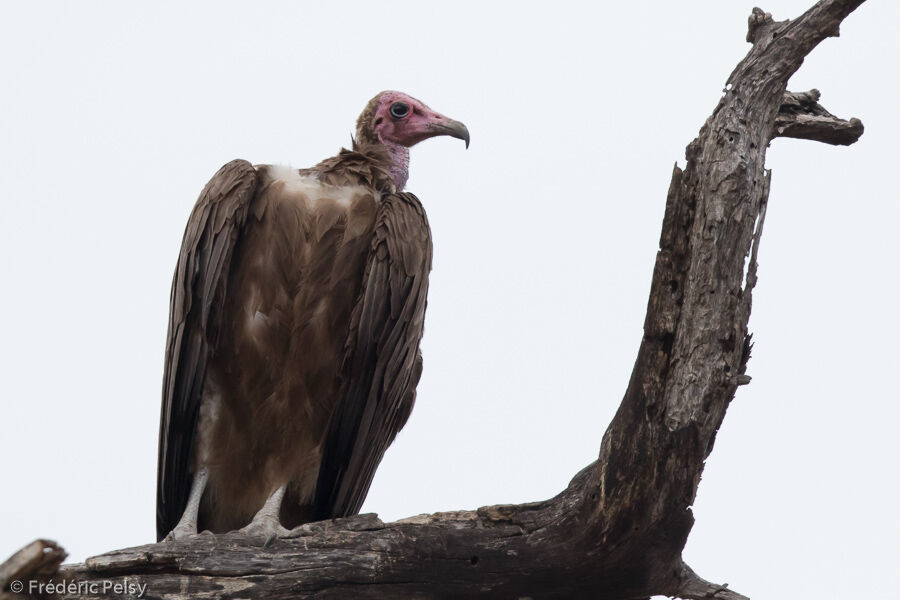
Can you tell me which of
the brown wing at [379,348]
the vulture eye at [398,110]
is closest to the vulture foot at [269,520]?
the brown wing at [379,348]

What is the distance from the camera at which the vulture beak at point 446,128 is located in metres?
7.17

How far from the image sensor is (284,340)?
228 inches

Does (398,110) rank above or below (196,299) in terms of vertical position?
above

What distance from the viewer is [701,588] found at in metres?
5.00

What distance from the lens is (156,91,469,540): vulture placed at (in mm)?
5707

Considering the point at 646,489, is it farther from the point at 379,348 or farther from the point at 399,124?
the point at 399,124

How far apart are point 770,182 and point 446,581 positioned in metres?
2.09

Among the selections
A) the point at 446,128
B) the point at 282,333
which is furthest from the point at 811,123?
the point at 446,128

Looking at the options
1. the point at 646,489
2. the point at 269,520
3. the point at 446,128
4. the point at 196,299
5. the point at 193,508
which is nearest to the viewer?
the point at 646,489

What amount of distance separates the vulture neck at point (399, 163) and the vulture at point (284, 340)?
69 centimetres

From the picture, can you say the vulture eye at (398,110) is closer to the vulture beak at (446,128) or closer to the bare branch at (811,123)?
the vulture beak at (446,128)

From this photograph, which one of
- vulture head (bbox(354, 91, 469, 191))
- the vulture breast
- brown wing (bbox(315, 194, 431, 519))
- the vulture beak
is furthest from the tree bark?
vulture head (bbox(354, 91, 469, 191))

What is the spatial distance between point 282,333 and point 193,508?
3.27ft

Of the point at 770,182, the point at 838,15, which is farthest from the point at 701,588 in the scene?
the point at 838,15
